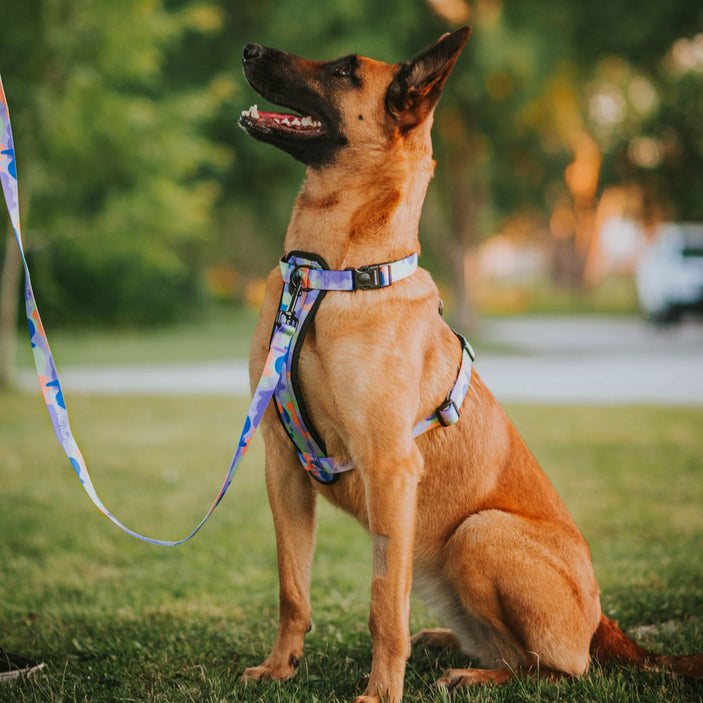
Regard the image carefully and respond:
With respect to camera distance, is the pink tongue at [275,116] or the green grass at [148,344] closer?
the pink tongue at [275,116]

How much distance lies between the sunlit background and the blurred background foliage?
4 centimetres

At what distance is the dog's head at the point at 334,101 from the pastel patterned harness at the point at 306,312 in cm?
42

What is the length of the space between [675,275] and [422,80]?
19487mm

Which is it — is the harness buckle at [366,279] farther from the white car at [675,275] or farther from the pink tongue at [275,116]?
the white car at [675,275]

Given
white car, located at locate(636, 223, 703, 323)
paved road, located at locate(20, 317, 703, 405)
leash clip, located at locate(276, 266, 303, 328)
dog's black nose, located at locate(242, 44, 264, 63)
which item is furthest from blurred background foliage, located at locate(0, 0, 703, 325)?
leash clip, located at locate(276, 266, 303, 328)

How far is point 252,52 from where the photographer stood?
107 inches

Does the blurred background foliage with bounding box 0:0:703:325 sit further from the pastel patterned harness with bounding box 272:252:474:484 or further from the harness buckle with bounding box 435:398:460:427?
the harness buckle with bounding box 435:398:460:427

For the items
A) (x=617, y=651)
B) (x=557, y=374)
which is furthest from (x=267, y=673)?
(x=557, y=374)

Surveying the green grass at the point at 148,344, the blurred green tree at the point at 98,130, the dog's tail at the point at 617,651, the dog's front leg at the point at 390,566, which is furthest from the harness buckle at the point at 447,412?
the green grass at the point at 148,344

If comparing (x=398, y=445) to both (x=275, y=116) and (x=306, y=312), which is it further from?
(x=275, y=116)

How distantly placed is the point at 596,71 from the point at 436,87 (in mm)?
18074

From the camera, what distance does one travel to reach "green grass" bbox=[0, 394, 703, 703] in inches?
108

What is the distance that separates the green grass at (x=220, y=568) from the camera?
274 cm

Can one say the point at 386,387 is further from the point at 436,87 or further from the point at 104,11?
the point at 104,11
